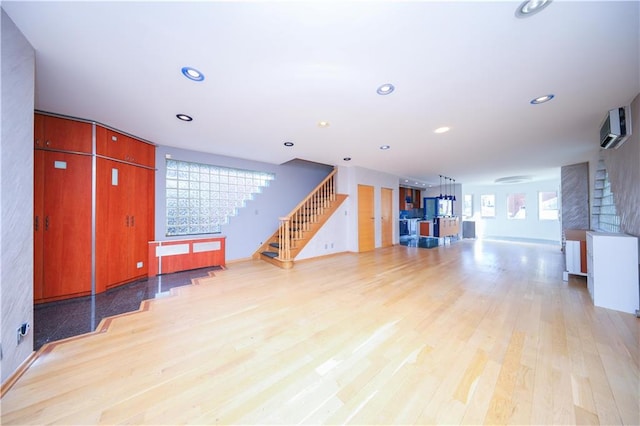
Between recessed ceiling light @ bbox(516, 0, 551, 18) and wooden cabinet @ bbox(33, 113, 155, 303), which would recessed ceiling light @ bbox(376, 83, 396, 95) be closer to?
recessed ceiling light @ bbox(516, 0, 551, 18)

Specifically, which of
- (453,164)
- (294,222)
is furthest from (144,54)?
(453,164)

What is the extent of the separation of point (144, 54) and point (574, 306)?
533 centimetres

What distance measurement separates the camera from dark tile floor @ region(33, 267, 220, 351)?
216cm

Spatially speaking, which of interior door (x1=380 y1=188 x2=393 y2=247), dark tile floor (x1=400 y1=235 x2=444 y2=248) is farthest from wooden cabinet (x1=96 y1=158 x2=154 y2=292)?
dark tile floor (x1=400 y1=235 x2=444 y2=248)

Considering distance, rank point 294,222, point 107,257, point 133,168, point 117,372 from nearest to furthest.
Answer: point 117,372 < point 107,257 < point 133,168 < point 294,222

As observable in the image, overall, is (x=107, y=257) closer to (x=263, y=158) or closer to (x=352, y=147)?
(x=263, y=158)

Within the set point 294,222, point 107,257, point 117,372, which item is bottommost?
point 117,372

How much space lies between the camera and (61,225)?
2.92 m

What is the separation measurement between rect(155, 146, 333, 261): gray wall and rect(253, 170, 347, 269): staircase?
1.36 ft

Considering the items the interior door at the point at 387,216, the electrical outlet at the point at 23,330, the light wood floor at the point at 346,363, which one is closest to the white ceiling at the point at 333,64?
the electrical outlet at the point at 23,330

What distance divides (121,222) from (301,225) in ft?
11.1

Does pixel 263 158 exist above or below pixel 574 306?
above

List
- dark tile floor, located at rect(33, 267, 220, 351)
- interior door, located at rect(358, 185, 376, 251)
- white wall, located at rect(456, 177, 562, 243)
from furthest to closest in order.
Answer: white wall, located at rect(456, 177, 562, 243) < interior door, located at rect(358, 185, 376, 251) < dark tile floor, located at rect(33, 267, 220, 351)

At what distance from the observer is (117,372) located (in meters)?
1.60
